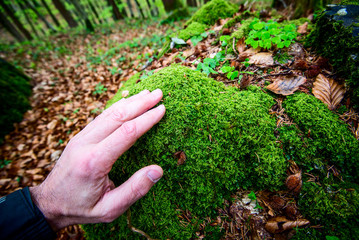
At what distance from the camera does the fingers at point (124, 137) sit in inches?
57.7

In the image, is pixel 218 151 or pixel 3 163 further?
pixel 3 163

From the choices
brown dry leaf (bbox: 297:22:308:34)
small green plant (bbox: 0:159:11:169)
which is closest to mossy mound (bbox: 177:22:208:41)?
brown dry leaf (bbox: 297:22:308:34)

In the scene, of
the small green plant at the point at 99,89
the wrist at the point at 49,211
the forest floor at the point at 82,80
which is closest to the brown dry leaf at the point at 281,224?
the forest floor at the point at 82,80

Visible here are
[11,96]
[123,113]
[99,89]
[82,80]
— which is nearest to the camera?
[123,113]

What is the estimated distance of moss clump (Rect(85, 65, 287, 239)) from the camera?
1.59 metres

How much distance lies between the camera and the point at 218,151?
160 centimetres

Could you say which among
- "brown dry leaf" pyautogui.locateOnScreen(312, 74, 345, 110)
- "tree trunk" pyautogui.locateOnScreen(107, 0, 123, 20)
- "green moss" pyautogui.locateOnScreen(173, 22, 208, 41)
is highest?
"tree trunk" pyautogui.locateOnScreen(107, 0, 123, 20)

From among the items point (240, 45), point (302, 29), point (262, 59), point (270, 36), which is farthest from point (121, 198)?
point (302, 29)

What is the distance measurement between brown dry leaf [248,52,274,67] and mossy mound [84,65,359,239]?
0.70m

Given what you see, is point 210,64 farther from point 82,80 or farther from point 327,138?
point 82,80

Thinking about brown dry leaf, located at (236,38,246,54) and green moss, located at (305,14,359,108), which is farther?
brown dry leaf, located at (236,38,246,54)

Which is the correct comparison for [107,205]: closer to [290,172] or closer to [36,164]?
[290,172]

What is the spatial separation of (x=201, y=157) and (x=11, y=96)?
251 inches

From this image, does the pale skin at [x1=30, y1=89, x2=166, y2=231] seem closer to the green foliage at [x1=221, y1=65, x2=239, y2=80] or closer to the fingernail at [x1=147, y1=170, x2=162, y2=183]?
the fingernail at [x1=147, y1=170, x2=162, y2=183]
